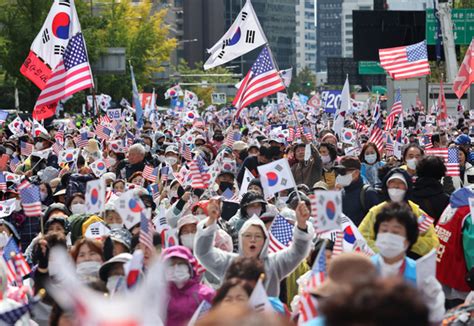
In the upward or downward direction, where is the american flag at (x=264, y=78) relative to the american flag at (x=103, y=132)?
upward

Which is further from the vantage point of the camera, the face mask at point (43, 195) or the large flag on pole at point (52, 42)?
the large flag on pole at point (52, 42)

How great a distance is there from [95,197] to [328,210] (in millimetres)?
2850

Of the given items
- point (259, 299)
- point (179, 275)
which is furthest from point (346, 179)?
point (259, 299)

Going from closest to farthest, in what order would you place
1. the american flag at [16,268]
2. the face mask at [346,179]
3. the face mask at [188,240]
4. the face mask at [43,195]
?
the american flag at [16,268] < the face mask at [188,240] < the face mask at [346,179] < the face mask at [43,195]

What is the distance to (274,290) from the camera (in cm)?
730

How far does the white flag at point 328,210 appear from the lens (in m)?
7.46

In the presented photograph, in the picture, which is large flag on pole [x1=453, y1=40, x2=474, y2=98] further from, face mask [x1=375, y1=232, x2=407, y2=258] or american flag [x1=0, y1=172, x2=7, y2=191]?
face mask [x1=375, y1=232, x2=407, y2=258]

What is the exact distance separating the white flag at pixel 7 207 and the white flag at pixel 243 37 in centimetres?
699

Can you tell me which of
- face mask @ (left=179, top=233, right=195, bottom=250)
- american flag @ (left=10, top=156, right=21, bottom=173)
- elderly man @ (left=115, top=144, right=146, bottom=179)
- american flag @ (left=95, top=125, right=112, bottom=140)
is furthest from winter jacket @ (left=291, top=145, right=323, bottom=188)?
american flag @ (left=95, top=125, right=112, bottom=140)

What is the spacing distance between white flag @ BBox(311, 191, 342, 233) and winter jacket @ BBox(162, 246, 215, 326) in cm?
94

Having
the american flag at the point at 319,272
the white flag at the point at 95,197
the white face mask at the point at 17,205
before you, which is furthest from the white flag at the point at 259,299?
the white face mask at the point at 17,205

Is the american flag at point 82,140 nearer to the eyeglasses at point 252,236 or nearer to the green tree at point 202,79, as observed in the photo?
the eyeglasses at point 252,236

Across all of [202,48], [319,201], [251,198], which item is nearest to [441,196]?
[251,198]

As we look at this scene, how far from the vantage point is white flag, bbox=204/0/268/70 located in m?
18.8
